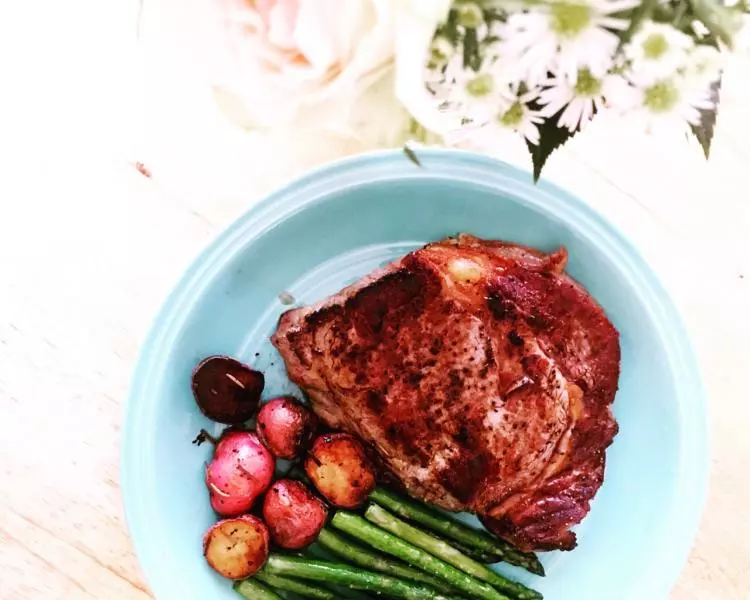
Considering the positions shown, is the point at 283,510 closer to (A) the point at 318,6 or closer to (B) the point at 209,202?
(B) the point at 209,202

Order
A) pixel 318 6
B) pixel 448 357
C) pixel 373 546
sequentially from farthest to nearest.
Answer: pixel 373 546
pixel 448 357
pixel 318 6

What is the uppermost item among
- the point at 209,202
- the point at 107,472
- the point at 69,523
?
the point at 209,202

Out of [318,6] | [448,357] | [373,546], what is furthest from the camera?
[373,546]

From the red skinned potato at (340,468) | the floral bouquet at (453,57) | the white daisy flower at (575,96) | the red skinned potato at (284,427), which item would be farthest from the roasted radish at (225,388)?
the white daisy flower at (575,96)

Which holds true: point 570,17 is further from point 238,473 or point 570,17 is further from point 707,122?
point 238,473

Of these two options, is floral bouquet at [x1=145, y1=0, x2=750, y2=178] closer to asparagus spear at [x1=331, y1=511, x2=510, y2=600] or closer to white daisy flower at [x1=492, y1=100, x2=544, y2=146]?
white daisy flower at [x1=492, y1=100, x2=544, y2=146]

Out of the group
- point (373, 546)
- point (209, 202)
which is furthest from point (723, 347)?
point (209, 202)

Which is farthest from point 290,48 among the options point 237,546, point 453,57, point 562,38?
point 237,546
